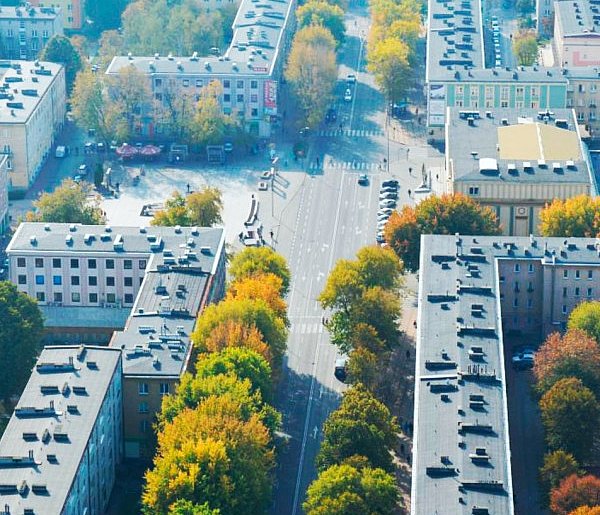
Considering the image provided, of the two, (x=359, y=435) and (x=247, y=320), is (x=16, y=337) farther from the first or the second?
(x=359, y=435)

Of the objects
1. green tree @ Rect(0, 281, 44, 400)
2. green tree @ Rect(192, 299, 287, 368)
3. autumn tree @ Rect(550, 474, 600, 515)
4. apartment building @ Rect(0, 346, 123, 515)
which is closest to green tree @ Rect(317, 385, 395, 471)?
autumn tree @ Rect(550, 474, 600, 515)

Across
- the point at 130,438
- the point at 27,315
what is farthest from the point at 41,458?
the point at 27,315

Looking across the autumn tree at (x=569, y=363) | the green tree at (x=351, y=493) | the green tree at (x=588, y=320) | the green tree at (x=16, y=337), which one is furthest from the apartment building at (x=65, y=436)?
the green tree at (x=588, y=320)

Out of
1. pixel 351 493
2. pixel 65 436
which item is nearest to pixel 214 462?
pixel 351 493

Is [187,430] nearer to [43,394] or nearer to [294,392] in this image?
[43,394]

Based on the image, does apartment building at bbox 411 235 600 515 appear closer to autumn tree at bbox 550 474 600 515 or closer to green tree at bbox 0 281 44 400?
autumn tree at bbox 550 474 600 515

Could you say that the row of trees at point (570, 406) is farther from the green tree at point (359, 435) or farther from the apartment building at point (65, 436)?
the apartment building at point (65, 436)
